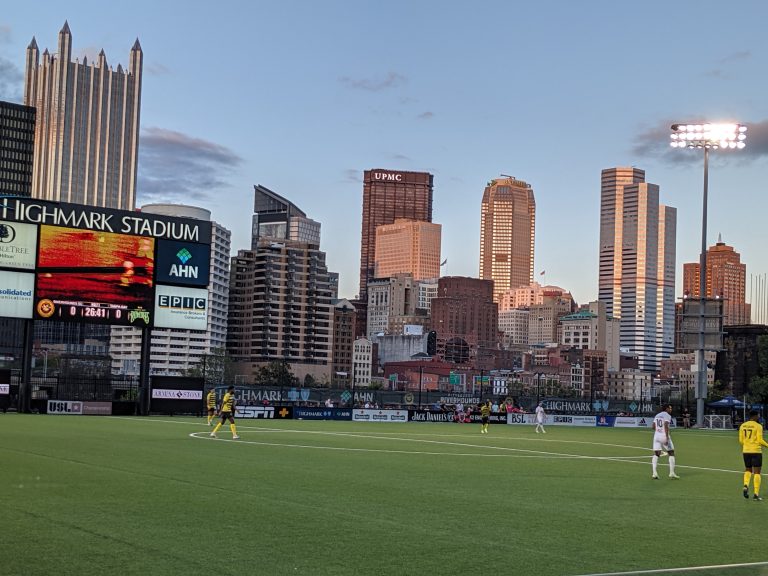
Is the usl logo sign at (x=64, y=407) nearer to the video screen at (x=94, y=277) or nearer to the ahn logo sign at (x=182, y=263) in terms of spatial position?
the video screen at (x=94, y=277)

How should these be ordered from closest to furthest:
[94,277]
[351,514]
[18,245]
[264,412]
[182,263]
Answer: [351,514]
[18,245]
[94,277]
[182,263]
[264,412]

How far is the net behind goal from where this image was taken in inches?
3167

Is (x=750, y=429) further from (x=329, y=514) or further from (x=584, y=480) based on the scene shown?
(x=329, y=514)

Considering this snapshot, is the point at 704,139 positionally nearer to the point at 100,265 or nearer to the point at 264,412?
the point at 264,412

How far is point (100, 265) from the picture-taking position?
2274 inches

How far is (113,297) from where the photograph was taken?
58531mm

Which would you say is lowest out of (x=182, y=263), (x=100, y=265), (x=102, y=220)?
(x=100, y=265)

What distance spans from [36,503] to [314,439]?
2319 centimetres

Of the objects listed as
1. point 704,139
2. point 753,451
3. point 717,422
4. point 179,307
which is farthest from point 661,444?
point 717,422

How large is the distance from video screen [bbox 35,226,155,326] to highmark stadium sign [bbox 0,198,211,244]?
0.42m

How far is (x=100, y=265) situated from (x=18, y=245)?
4.50 meters

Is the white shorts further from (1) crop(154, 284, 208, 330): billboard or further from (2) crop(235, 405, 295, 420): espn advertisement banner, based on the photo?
(2) crop(235, 405, 295, 420): espn advertisement banner

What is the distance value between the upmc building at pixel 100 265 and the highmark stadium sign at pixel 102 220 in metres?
0.05

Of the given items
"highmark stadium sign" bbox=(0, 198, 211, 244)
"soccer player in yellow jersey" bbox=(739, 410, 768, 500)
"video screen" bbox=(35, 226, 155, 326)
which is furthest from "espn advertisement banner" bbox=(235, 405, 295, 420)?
"soccer player in yellow jersey" bbox=(739, 410, 768, 500)
